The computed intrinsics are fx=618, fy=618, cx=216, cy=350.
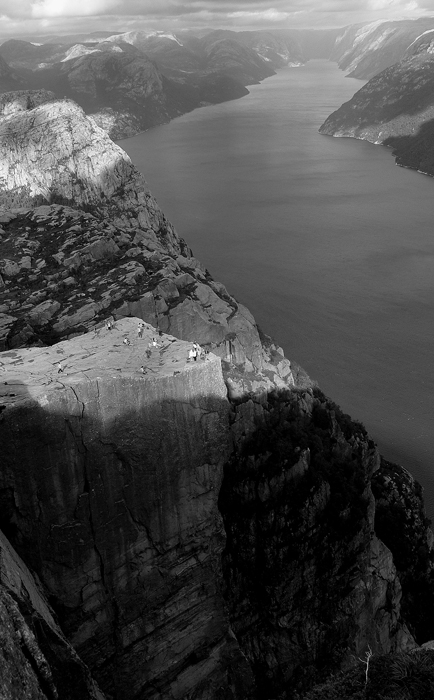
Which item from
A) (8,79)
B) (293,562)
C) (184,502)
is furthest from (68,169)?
(8,79)

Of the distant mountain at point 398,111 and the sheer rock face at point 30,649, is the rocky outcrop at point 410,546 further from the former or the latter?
the distant mountain at point 398,111

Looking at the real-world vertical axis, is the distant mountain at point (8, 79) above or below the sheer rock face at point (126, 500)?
above

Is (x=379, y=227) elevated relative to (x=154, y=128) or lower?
lower

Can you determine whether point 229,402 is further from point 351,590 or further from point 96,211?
point 96,211

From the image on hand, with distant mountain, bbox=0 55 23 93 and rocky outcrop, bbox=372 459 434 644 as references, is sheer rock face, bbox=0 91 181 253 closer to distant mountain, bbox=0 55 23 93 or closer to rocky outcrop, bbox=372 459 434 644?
rocky outcrop, bbox=372 459 434 644

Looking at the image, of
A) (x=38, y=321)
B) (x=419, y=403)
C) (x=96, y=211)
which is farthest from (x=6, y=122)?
(x=419, y=403)

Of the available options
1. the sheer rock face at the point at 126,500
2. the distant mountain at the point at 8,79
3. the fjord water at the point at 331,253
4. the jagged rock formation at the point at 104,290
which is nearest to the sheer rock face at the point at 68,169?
the jagged rock formation at the point at 104,290

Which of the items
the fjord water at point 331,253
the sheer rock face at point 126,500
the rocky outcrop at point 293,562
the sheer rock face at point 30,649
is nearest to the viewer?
the sheer rock face at point 30,649

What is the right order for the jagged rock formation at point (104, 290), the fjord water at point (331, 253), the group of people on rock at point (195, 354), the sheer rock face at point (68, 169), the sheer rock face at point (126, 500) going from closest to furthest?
1. the sheer rock face at point (126, 500)
2. the group of people on rock at point (195, 354)
3. the jagged rock formation at point (104, 290)
4. the fjord water at point (331, 253)
5. the sheer rock face at point (68, 169)
